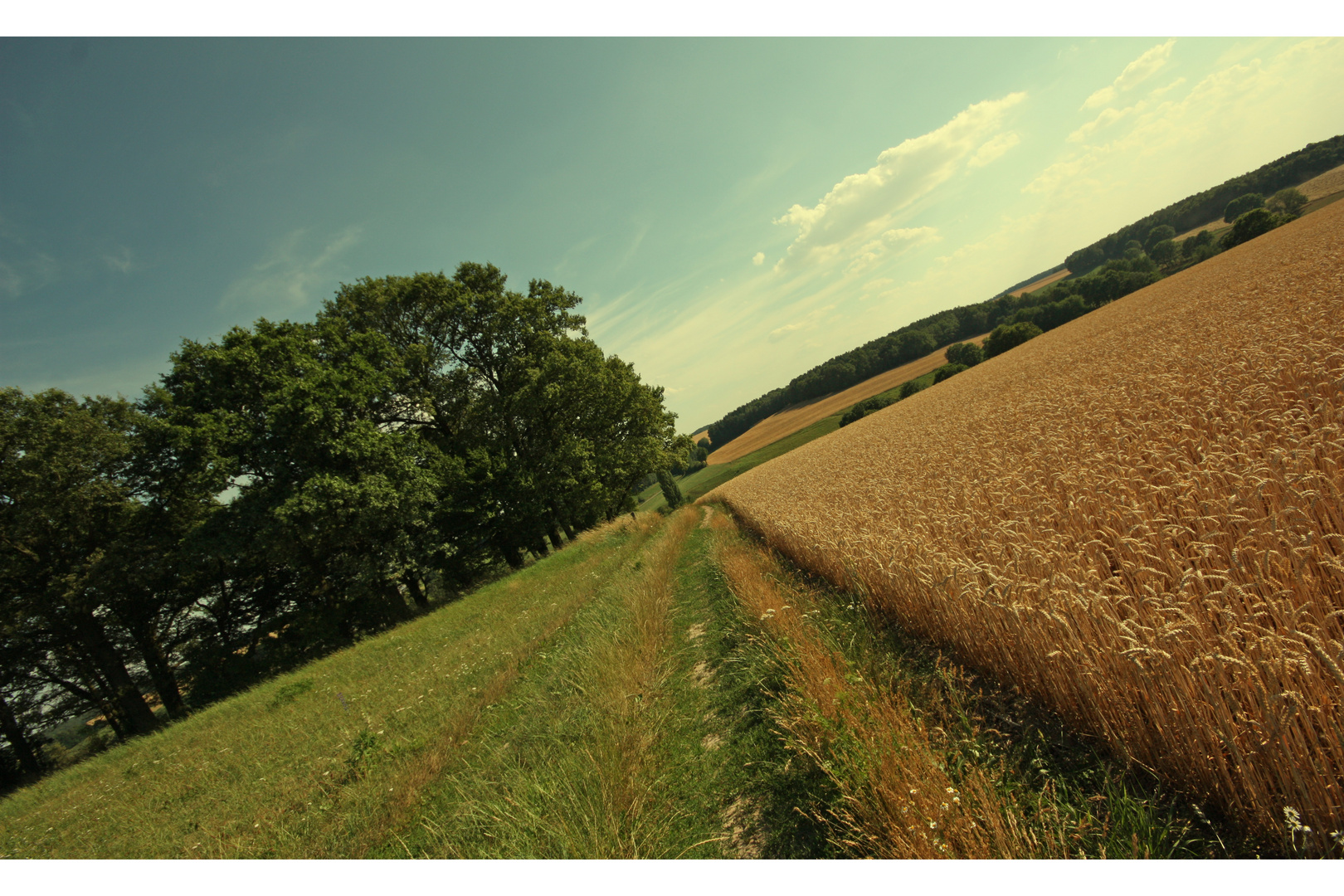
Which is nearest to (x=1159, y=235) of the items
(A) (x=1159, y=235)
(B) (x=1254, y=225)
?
(A) (x=1159, y=235)

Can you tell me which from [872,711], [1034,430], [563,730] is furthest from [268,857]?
[1034,430]

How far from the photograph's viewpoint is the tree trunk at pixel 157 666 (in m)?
19.6

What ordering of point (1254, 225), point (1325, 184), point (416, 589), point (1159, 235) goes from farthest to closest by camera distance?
point (1159, 235) → point (1325, 184) → point (1254, 225) → point (416, 589)

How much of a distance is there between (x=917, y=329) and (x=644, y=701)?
371ft

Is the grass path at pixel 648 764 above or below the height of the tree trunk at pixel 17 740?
below

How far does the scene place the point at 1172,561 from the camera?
328 cm

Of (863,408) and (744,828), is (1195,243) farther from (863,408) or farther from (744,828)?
(744,828)

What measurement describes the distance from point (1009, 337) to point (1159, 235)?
5749cm

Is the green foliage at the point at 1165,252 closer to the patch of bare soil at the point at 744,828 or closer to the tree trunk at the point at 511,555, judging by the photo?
the tree trunk at the point at 511,555

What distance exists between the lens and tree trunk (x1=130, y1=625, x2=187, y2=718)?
19625mm

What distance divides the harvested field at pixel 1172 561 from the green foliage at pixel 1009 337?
2414 inches

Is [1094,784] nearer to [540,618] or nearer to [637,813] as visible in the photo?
[637,813]

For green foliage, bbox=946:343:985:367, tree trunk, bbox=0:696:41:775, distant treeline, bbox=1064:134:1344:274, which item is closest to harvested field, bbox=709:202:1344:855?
tree trunk, bbox=0:696:41:775

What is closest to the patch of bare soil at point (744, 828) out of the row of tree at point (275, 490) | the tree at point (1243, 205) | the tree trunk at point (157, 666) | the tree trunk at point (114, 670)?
the row of tree at point (275, 490)
